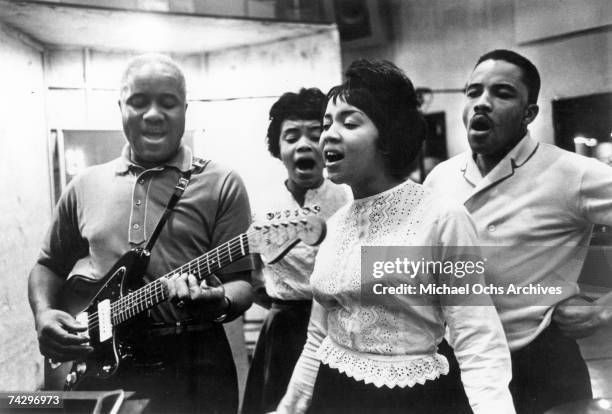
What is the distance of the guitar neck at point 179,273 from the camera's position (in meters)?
1.30

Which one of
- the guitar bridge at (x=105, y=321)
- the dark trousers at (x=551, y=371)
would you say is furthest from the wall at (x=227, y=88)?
the dark trousers at (x=551, y=371)

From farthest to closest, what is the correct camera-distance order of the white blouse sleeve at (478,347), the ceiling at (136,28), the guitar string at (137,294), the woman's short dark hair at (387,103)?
the ceiling at (136,28) < the guitar string at (137,294) < the woman's short dark hair at (387,103) < the white blouse sleeve at (478,347)

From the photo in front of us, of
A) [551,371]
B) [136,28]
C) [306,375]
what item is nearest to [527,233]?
[551,371]

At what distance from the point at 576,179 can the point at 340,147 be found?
1.76ft

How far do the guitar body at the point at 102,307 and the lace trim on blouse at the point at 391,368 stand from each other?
23.1 inches

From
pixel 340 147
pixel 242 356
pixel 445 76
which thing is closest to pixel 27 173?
pixel 242 356

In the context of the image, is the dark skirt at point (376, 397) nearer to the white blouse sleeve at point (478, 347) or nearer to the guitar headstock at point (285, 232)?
the white blouse sleeve at point (478, 347)

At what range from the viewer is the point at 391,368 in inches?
44.7

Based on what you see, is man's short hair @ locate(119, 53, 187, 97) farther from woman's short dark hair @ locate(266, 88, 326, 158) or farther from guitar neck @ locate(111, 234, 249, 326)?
guitar neck @ locate(111, 234, 249, 326)

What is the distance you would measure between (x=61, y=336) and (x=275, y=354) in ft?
1.88

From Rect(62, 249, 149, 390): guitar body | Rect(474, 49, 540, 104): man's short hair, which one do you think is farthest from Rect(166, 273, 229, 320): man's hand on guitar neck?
Rect(474, 49, 540, 104): man's short hair

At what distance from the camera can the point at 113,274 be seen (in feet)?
4.79

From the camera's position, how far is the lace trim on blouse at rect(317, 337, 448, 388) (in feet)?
3.69

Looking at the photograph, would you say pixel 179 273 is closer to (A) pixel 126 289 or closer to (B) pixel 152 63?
(A) pixel 126 289
